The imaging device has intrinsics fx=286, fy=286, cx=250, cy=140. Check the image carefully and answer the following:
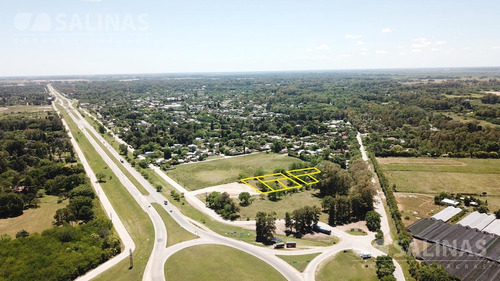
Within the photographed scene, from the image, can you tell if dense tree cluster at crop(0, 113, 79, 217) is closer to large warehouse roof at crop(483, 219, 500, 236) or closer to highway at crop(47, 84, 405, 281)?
highway at crop(47, 84, 405, 281)

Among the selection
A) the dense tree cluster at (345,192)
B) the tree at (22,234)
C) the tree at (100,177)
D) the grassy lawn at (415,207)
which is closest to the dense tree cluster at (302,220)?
the dense tree cluster at (345,192)

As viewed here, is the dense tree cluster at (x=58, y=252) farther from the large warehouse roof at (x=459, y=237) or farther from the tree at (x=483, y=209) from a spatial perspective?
the tree at (x=483, y=209)

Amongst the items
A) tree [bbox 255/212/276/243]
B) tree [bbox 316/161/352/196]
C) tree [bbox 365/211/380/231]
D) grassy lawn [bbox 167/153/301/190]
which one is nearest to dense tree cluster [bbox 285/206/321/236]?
tree [bbox 255/212/276/243]

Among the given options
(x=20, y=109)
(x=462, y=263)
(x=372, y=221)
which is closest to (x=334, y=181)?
(x=372, y=221)

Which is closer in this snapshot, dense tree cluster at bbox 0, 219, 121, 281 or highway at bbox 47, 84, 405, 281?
dense tree cluster at bbox 0, 219, 121, 281

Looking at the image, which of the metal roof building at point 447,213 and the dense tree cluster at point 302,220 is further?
the metal roof building at point 447,213

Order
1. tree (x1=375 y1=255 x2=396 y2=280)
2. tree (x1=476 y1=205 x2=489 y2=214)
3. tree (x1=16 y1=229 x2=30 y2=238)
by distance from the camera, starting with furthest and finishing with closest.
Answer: tree (x1=476 y1=205 x2=489 y2=214) → tree (x1=16 y1=229 x2=30 y2=238) → tree (x1=375 y1=255 x2=396 y2=280)

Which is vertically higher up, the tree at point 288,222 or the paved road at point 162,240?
the tree at point 288,222
